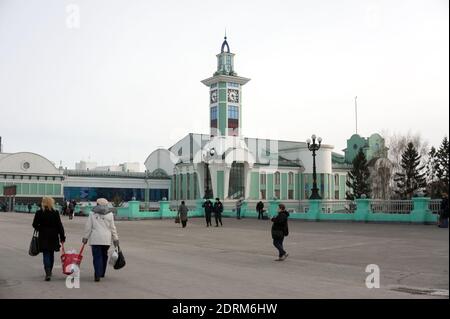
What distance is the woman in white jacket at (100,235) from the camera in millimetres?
10383

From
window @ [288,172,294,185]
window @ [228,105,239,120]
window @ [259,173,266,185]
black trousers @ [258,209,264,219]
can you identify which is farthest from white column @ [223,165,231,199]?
black trousers @ [258,209,264,219]

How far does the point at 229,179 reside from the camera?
69.6m

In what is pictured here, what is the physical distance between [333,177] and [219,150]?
21.4m

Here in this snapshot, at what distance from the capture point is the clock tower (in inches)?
3216

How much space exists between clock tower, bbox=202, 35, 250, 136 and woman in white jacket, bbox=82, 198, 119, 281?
70654mm

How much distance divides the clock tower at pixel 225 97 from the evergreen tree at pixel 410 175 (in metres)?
28.6

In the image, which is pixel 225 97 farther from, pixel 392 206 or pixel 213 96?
pixel 392 206

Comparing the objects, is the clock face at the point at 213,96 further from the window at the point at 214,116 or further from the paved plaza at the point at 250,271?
the paved plaza at the point at 250,271

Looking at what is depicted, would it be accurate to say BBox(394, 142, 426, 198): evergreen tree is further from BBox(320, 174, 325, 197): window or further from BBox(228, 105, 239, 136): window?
BBox(228, 105, 239, 136): window

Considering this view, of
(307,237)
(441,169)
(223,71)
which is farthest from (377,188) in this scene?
(307,237)

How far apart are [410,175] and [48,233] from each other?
56194mm

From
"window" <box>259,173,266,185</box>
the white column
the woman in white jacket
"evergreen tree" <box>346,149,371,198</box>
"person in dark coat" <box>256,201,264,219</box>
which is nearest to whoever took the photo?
the woman in white jacket

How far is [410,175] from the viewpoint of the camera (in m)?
60.9

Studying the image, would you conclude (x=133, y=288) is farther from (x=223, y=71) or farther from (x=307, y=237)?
(x=223, y=71)
